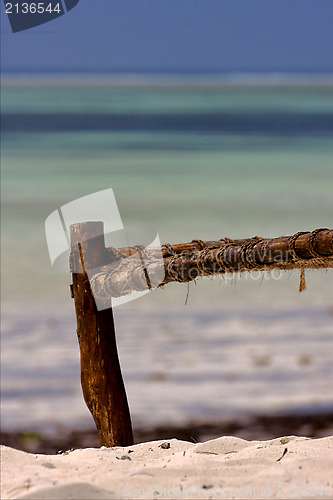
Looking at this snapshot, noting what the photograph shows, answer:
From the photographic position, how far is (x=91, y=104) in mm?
23891

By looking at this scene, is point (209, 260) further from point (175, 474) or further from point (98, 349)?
point (175, 474)

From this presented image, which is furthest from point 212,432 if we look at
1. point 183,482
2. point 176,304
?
point 176,304

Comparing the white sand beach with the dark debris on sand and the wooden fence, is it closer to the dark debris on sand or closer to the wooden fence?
the wooden fence

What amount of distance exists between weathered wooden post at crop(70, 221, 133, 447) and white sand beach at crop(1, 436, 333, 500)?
0.32 metres

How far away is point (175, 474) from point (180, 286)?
3.46 metres

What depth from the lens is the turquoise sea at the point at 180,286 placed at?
142 inches

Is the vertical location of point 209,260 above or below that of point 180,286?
above

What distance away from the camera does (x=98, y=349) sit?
254 centimetres

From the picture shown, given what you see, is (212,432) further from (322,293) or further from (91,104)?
(91,104)

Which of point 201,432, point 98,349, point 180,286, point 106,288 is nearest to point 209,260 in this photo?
point 106,288

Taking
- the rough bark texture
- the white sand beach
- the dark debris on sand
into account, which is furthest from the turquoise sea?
the white sand beach

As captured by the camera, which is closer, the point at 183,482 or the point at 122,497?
the point at 122,497

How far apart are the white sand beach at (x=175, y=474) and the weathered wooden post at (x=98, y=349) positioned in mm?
317

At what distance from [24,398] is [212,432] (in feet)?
3.37
